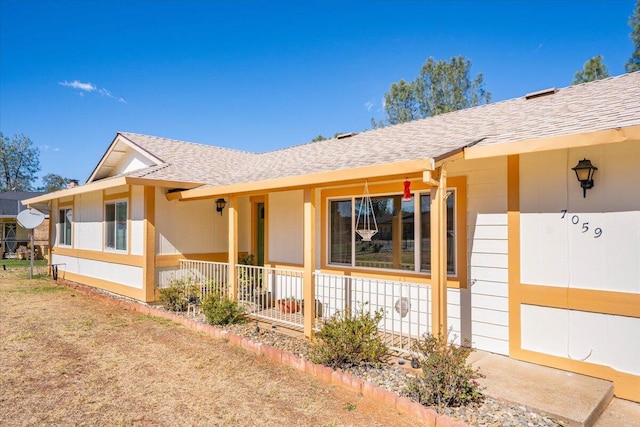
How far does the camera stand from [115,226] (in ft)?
34.2

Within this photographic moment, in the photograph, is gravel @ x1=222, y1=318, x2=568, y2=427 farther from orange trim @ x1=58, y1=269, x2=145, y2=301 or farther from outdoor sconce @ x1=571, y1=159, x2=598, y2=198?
orange trim @ x1=58, y1=269, x2=145, y2=301

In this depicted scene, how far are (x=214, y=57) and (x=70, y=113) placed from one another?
1711 centimetres

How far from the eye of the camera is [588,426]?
348 centimetres

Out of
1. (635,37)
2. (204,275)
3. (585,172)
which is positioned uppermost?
(635,37)

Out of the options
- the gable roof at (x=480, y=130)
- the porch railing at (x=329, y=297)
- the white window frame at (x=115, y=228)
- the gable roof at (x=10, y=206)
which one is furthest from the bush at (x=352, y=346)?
the gable roof at (x=10, y=206)

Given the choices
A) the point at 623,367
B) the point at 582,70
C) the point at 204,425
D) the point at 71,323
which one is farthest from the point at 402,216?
the point at 582,70

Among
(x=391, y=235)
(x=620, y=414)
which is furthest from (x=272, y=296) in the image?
(x=620, y=414)

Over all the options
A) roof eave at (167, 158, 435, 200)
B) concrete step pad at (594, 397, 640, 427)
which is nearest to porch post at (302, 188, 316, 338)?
roof eave at (167, 158, 435, 200)

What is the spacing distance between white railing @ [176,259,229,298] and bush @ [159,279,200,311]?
127mm

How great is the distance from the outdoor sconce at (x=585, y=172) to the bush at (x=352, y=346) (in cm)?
293

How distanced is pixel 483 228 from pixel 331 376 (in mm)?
2958

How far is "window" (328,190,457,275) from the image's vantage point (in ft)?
20.6

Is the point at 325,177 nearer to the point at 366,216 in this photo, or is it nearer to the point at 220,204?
the point at 366,216

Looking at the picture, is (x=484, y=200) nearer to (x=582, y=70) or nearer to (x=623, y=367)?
(x=623, y=367)
